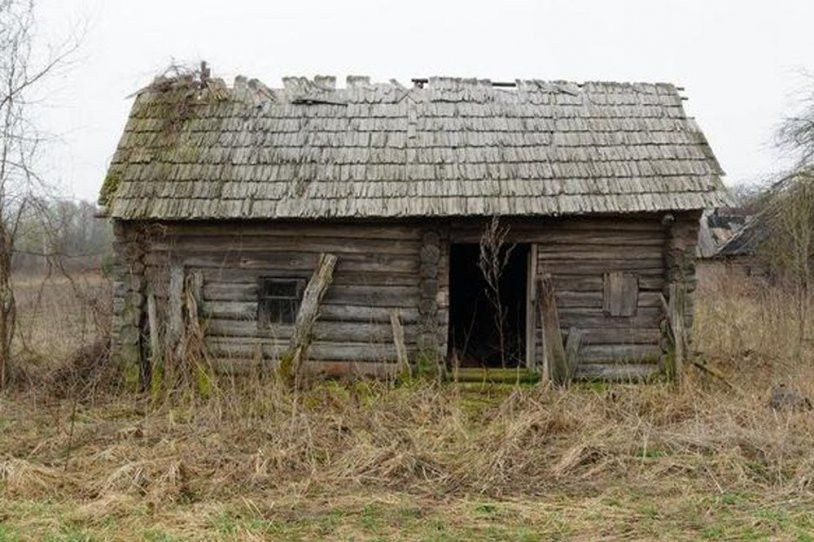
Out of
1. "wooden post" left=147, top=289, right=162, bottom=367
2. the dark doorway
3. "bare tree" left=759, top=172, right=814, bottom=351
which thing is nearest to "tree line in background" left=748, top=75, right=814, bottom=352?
"bare tree" left=759, top=172, right=814, bottom=351

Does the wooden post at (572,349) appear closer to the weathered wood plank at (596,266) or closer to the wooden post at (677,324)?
the weathered wood plank at (596,266)

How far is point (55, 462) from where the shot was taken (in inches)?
244

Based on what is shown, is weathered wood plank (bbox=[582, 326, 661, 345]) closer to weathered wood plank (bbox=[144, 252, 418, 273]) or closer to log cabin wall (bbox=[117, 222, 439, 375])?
log cabin wall (bbox=[117, 222, 439, 375])

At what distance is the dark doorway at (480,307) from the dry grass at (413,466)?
360 cm

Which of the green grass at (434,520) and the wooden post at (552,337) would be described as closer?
the green grass at (434,520)

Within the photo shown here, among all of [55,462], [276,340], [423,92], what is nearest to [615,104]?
[423,92]

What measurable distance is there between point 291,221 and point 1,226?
12.1ft

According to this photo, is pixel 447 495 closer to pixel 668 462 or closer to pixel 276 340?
pixel 668 462

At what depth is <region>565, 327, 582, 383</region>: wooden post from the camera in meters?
9.29

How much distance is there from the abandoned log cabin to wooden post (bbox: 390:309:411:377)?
26 millimetres

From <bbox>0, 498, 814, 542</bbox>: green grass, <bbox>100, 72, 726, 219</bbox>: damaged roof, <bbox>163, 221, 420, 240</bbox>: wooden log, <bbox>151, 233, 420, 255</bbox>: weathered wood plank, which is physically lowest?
<bbox>0, 498, 814, 542</bbox>: green grass

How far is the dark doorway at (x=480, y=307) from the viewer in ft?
39.5

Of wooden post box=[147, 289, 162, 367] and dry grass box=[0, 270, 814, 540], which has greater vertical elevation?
wooden post box=[147, 289, 162, 367]

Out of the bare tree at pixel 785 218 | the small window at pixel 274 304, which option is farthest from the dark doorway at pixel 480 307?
the bare tree at pixel 785 218
